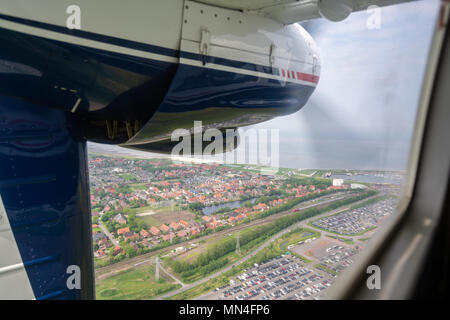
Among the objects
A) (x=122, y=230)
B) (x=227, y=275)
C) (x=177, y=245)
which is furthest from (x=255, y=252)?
(x=122, y=230)

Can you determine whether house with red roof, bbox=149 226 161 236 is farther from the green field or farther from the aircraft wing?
the aircraft wing

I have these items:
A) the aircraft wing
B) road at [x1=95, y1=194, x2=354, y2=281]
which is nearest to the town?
road at [x1=95, y1=194, x2=354, y2=281]

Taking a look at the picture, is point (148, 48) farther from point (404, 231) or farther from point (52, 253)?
point (52, 253)

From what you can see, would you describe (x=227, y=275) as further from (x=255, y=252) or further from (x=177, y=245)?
(x=177, y=245)

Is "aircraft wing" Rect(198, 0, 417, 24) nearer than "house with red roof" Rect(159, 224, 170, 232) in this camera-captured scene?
Yes

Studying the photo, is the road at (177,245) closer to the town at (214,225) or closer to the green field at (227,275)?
the town at (214,225)

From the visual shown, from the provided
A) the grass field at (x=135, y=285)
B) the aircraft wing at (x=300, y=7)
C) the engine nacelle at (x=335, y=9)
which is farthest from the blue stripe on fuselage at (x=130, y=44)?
the grass field at (x=135, y=285)

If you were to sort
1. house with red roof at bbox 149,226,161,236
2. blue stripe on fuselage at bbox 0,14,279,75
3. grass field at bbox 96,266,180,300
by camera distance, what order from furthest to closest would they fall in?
house with red roof at bbox 149,226,161,236 < grass field at bbox 96,266,180,300 < blue stripe on fuselage at bbox 0,14,279,75
